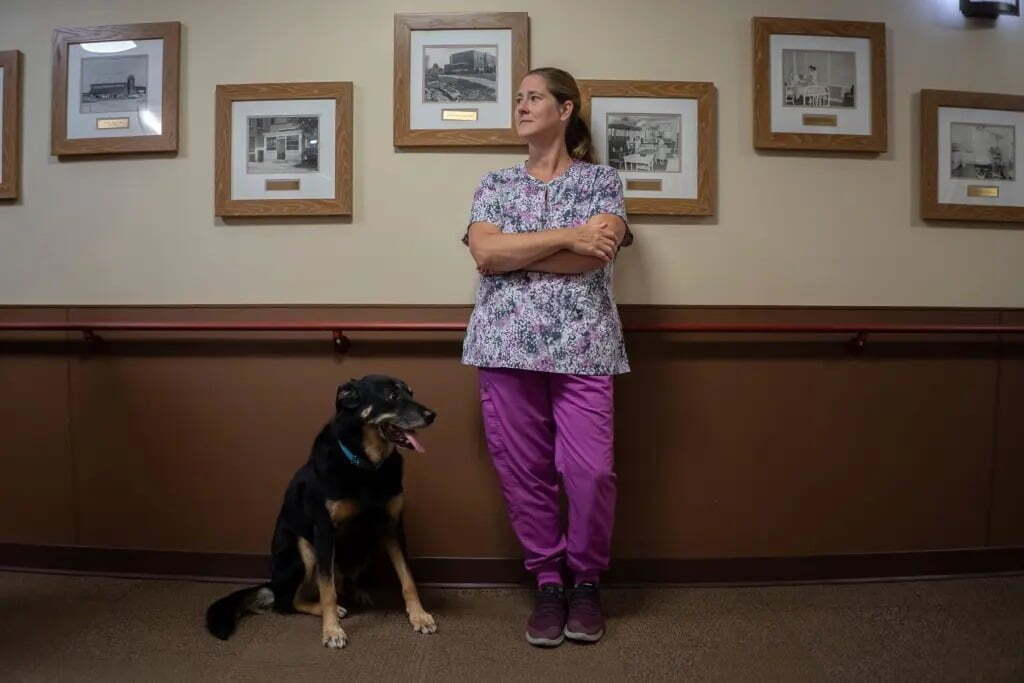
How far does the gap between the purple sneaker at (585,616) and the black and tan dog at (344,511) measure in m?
0.43

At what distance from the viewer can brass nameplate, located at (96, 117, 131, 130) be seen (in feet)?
7.29

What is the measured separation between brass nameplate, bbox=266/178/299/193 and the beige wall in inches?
5.3

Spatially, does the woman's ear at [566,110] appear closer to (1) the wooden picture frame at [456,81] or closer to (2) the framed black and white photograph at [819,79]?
(1) the wooden picture frame at [456,81]

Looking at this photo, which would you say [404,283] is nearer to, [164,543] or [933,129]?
[164,543]

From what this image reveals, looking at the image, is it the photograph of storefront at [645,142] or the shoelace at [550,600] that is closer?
the shoelace at [550,600]

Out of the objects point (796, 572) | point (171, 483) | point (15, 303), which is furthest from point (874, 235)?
point (15, 303)

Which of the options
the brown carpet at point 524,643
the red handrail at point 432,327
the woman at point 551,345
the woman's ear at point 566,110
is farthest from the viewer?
the red handrail at point 432,327

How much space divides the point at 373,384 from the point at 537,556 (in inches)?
30.0

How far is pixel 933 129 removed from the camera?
87.1 inches

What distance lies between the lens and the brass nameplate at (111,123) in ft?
7.29

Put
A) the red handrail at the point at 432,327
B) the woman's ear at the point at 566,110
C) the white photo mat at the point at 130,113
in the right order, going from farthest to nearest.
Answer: the white photo mat at the point at 130,113, the red handrail at the point at 432,327, the woman's ear at the point at 566,110

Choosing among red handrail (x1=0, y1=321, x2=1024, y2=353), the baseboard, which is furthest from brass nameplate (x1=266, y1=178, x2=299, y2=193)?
the baseboard

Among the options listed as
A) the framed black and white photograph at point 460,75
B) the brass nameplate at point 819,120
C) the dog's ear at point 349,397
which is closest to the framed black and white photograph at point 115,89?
the framed black and white photograph at point 460,75

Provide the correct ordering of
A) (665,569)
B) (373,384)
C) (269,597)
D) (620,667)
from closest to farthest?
(620,667) < (373,384) < (269,597) < (665,569)
